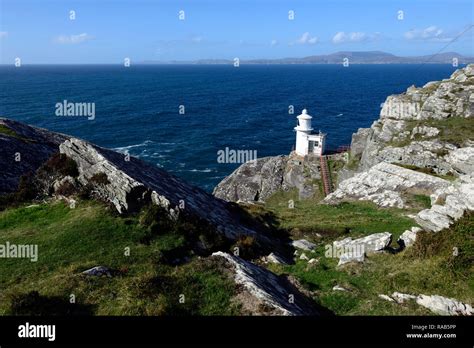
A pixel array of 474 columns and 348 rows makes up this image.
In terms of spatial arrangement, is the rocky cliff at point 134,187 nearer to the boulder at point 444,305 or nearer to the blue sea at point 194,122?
the boulder at point 444,305

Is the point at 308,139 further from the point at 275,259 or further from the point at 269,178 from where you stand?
the point at 275,259

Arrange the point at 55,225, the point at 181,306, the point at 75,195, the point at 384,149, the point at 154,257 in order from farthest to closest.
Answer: the point at 384,149, the point at 75,195, the point at 55,225, the point at 154,257, the point at 181,306

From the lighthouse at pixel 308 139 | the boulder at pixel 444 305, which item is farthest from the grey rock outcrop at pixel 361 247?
the lighthouse at pixel 308 139

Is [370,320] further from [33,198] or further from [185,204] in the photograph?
[33,198]

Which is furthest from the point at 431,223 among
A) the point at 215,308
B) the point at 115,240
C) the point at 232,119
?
the point at 232,119

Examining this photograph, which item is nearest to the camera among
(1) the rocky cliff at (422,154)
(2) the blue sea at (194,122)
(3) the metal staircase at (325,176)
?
(1) the rocky cliff at (422,154)

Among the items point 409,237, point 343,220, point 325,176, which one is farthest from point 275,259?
point 325,176
